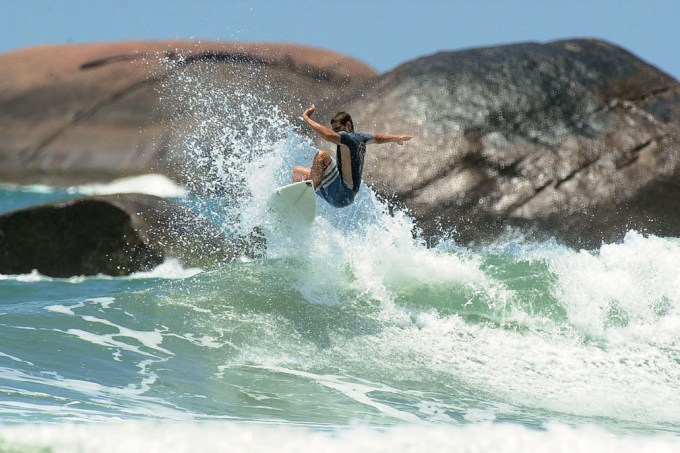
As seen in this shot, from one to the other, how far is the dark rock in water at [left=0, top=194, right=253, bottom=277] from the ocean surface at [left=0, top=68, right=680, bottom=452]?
161 mm

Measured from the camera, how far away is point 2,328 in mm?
8008

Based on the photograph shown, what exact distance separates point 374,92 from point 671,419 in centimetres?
827

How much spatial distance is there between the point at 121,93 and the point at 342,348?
57.2 feet

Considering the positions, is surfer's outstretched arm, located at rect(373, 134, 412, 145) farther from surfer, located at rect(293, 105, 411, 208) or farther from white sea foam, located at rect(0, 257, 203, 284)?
white sea foam, located at rect(0, 257, 203, 284)

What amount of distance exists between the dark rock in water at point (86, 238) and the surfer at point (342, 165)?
235 centimetres

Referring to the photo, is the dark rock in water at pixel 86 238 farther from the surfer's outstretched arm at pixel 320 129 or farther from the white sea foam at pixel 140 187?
the white sea foam at pixel 140 187

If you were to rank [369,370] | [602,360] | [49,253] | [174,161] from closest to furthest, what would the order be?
[369,370], [602,360], [49,253], [174,161]

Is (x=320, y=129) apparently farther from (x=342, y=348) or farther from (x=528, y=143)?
(x=528, y=143)

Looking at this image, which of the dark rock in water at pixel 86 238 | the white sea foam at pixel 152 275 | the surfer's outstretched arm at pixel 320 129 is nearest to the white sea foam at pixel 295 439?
the surfer's outstretched arm at pixel 320 129

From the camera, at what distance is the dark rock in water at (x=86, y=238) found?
1033 centimetres

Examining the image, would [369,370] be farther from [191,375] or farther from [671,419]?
[671,419]

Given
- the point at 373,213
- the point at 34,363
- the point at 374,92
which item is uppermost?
the point at 374,92

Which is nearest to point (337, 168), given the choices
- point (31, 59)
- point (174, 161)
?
point (174, 161)

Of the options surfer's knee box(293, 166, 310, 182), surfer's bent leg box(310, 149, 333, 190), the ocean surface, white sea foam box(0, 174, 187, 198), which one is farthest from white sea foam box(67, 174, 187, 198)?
surfer's bent leg box(310, 149, 333, 190)
